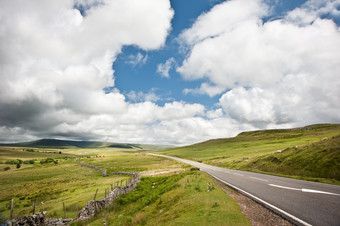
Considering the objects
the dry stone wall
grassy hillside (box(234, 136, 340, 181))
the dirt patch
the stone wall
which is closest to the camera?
the dirt patch

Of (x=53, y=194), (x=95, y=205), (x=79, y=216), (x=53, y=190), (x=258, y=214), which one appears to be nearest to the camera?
(x=258, y=214)

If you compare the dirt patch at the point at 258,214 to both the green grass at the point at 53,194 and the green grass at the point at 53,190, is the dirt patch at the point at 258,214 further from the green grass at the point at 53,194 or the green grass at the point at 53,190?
the green grass at the point at 53,194

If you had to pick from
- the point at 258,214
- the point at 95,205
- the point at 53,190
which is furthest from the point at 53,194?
the point at 258,214

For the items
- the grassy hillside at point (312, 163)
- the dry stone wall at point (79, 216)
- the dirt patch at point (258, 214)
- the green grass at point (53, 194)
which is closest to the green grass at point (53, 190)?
the green grass at point (53, 194)

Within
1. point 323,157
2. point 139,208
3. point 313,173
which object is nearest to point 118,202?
point 139,208

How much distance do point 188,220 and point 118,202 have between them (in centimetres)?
1725

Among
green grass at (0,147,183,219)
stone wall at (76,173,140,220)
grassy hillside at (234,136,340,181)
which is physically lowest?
green grass at (0,147,183,219)

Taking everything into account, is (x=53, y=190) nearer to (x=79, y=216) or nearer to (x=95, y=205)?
(x=95, y=205)

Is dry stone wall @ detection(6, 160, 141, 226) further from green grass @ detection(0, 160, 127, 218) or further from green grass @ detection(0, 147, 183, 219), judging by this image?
green grass @ detection(0, 147, 183, 219)

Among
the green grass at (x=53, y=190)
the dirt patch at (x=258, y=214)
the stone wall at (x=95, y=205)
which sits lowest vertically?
the green grass at (x=53, y=190)

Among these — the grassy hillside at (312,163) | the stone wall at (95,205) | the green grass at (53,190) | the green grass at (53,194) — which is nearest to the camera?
the stone wall at (95,205)

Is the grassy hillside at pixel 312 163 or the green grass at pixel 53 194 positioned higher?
the grassy hillside at pixel 312 163

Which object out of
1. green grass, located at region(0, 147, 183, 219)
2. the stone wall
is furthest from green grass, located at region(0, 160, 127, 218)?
the stone wall

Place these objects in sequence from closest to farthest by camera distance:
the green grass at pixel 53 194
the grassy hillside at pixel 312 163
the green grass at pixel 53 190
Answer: the grassy hillside at pixel 312 163 < the green grass at pixel 53 194 < the green grass at pixel 53 190
